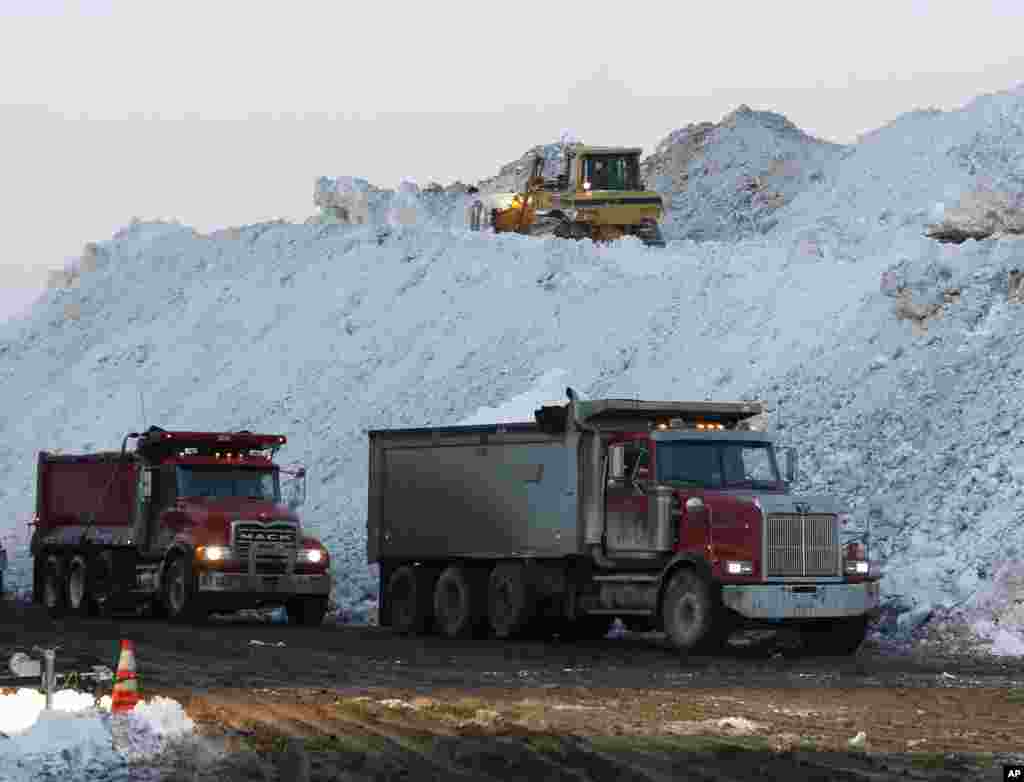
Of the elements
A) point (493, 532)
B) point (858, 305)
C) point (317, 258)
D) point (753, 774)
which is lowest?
point (753, 774)

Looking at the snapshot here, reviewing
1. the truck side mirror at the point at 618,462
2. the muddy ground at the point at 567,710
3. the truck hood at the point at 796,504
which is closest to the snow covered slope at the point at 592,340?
the truck hood at the point at 796,504

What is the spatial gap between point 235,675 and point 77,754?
22.9 ft

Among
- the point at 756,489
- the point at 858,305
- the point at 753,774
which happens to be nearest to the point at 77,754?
the point at 753,774

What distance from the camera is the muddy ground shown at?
1403cm

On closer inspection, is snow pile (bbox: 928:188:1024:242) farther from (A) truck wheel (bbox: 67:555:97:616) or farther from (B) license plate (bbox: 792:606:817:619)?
(A) truck wheel (bbox: 67:555:97:616)

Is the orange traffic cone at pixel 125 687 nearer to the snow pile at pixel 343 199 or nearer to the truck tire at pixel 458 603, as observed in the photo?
the truck tire at pixel 458 603

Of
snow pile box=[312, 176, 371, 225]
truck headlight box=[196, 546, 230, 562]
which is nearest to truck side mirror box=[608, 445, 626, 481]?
truck headlight box=[196, 546, 230, 562]

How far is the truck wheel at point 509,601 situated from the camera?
92.6 feet

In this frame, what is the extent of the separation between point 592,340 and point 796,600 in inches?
869

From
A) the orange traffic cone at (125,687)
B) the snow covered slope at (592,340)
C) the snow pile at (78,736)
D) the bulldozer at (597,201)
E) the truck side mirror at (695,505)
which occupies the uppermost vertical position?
the bulldozer at (597,201)

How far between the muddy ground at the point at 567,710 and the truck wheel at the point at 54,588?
30.0 feet

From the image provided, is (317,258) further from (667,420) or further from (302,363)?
(667,420)

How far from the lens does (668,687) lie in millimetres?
19922

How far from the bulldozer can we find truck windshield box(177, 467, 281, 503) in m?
23.8
